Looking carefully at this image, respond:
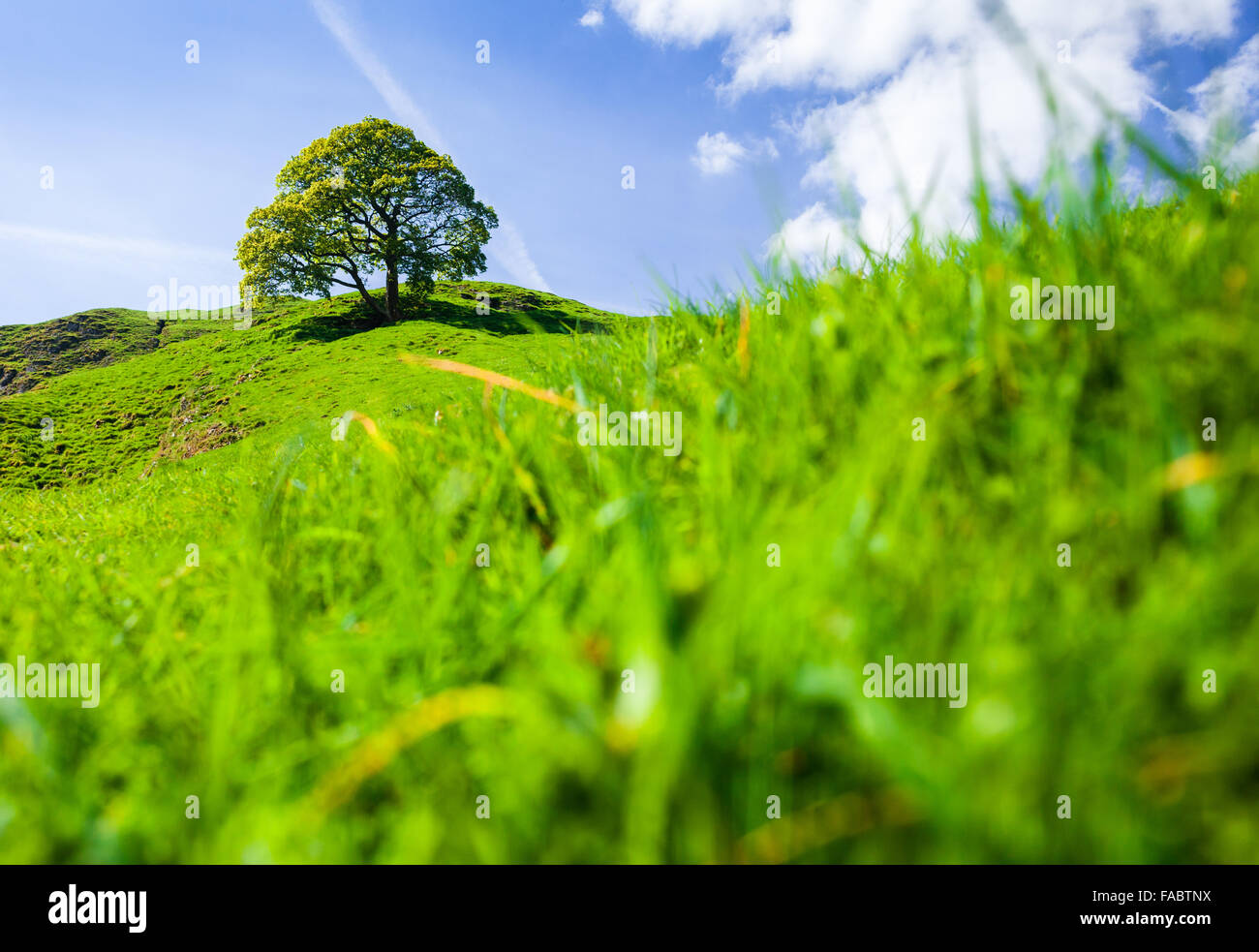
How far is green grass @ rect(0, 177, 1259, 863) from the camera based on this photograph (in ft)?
3.65

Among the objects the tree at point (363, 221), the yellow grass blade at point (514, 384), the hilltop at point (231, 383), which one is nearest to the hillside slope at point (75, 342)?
the hilltop at point (231, 383)

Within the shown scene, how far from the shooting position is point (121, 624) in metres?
2.60

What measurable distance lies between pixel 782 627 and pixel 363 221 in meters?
52.3

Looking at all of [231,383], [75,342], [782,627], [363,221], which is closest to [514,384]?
[782,627]

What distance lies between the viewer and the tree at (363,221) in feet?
145

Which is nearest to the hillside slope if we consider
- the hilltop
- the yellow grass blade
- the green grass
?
the hilltop

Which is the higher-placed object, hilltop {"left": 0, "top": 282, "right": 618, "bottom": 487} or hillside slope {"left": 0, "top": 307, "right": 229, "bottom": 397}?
hillside slope {"left": 0, "top": 307, "right": 229, "bottom": 397}

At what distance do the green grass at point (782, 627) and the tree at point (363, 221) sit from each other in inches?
1902

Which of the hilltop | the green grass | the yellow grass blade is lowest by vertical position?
the green grass

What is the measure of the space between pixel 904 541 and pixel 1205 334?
103cm

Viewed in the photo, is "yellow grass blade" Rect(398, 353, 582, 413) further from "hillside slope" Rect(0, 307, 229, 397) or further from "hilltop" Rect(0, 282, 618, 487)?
"hillside slope" Rect(0, 307, 229, 397)

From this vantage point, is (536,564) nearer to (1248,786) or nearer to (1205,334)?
(1248,786)

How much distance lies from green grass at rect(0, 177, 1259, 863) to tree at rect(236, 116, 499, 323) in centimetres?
4830
